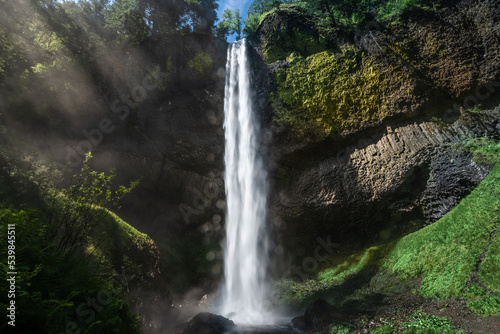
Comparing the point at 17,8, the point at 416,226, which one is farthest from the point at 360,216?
the point at 17,8

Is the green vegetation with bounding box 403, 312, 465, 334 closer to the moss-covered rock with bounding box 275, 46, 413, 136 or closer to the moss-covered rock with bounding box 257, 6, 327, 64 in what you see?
the moss-covered rock with bounding box 275, 46, 413, 136

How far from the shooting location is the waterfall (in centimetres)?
1390

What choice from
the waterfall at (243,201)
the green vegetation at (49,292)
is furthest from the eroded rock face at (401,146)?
the green vegetation at (49,292)

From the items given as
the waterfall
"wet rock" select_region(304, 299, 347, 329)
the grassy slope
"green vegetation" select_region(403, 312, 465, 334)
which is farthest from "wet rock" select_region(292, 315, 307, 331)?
the waterfall

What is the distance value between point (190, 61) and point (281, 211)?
13.5m

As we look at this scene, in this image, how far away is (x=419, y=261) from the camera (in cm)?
866

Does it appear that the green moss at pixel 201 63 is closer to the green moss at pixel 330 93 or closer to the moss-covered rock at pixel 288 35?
the moss-covered rock at pixel 288 35

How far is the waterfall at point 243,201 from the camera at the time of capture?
45.6 feet

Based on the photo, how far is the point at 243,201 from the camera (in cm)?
1584

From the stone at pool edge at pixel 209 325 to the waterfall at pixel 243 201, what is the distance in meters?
4.65

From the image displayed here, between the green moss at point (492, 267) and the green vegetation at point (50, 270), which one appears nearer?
the green vegetation at point (50, 270)

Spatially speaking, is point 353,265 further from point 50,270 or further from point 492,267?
point 50,270

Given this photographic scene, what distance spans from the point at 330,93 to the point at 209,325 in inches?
548

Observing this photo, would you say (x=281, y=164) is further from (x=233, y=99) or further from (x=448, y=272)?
(x=448, y=272)
